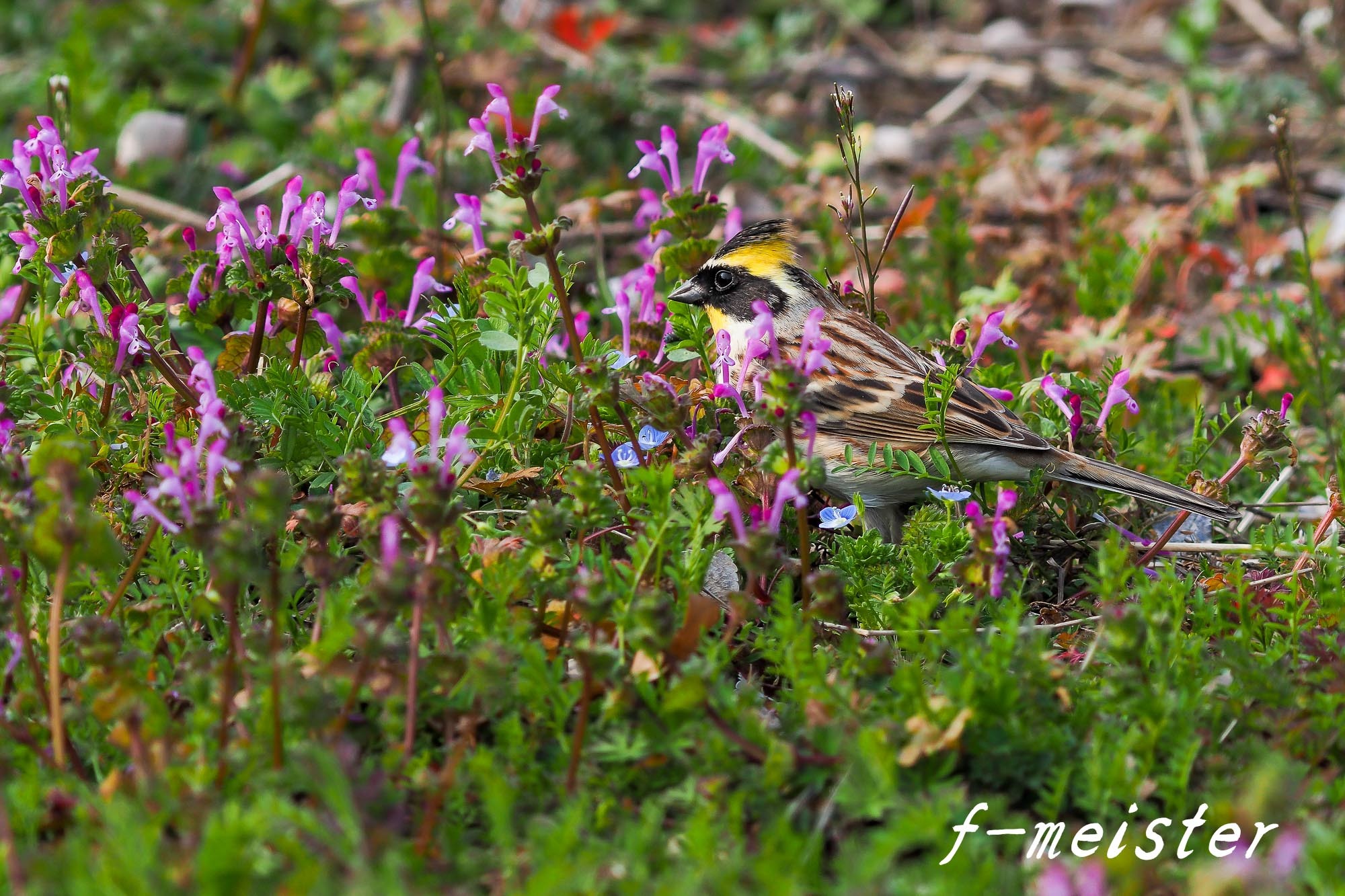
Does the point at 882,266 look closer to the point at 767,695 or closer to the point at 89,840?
the point at 767,695

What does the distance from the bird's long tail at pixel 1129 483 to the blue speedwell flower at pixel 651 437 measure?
1.16m

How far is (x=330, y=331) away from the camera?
4316 mm

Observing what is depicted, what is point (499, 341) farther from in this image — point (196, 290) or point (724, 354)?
point (196, 290)

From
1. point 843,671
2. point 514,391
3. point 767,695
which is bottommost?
point 767,695

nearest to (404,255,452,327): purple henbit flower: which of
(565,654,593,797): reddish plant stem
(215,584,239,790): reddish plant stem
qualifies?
(215,584,239,790): reddish plant stem

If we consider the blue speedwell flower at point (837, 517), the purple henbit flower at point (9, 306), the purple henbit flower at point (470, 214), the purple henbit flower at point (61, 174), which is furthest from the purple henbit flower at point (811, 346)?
the purple henbit flower at point (9, 306)

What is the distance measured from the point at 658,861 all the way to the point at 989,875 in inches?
24.0

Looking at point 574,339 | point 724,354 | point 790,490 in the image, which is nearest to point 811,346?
point 790,490

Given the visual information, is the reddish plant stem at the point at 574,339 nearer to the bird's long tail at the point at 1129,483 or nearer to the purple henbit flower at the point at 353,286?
the purple henbit flower at the point at 353,286

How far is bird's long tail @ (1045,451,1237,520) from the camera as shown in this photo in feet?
13.3

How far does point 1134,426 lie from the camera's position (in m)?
5.23

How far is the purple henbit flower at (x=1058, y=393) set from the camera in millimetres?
4098

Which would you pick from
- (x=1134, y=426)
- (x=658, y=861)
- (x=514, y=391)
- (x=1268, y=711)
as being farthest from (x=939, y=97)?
(x=658, y=861)

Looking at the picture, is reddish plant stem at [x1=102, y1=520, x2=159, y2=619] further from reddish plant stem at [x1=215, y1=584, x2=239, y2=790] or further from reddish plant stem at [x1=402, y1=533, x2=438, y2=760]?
reddish plant stem at [x1=402, y1=533, x2=438, y2=760]
